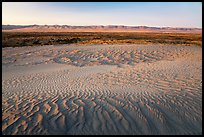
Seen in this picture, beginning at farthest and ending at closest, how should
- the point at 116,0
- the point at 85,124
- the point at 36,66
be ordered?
1. the point at 36,66
2. the point at 116,0
3. the point at 85,124

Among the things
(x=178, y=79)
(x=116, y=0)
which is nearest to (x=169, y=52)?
(x=178, y=79)

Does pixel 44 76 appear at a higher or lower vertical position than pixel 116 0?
lower

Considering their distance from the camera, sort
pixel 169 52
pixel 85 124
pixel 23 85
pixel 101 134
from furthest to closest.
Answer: pixel 169 52
pixel 23 85
pixel 85 124
pixel 101 134

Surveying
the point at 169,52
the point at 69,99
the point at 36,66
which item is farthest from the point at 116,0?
the point at 169,52

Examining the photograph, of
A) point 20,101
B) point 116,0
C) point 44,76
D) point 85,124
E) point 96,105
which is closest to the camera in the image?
point 85,124

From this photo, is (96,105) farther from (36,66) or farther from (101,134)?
(36,66)

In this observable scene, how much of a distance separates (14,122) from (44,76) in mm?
4467

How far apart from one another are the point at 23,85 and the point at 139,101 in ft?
14.2

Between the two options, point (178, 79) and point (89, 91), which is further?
point (178, 79)

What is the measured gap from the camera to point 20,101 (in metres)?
5.12

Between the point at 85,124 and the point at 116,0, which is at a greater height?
the point at 116,0

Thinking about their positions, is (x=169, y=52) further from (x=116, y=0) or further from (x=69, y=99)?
(x=69, y=99)

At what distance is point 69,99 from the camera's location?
5148 mm

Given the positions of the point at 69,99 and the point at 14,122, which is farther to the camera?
the point at 69,99
